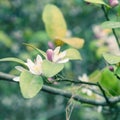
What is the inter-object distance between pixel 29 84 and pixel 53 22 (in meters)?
0.47

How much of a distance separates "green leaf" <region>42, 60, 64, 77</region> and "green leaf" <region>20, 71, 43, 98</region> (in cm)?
2

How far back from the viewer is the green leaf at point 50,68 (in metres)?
1.04

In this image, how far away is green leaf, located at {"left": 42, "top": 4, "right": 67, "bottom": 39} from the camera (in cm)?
146

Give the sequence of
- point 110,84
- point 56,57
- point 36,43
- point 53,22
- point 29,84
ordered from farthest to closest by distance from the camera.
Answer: point 36,43, point 53,22, point 110,84, point 56,57, point 29,84

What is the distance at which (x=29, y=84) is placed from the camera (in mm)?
1028

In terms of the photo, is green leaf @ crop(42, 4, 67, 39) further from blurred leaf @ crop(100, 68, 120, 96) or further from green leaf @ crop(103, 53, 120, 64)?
green leaf @ crop(103, 53, 120, 64)

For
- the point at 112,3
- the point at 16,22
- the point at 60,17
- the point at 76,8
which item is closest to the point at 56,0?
the point at 76,8

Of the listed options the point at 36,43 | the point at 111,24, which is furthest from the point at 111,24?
the point at 36,43

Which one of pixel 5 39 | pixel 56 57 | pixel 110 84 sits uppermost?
pixel 56 57

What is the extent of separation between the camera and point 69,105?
1.29 metres

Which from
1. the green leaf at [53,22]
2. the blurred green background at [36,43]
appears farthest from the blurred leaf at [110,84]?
the blurred green background at [36,43]

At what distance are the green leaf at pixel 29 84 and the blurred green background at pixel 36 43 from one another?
2.21m

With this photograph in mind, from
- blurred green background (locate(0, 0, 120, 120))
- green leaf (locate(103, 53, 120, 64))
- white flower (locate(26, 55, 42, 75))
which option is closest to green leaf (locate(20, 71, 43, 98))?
white flower (locate(26, 55, 42, 75))

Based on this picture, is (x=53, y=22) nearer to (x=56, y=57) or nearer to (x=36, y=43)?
(x=56, y=57)
